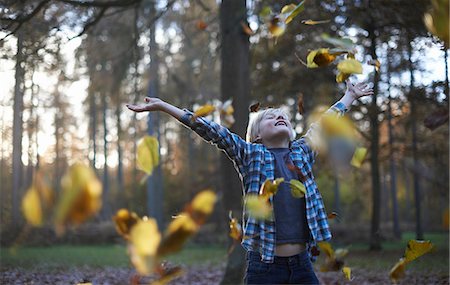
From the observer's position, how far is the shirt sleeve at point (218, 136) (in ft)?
7.74

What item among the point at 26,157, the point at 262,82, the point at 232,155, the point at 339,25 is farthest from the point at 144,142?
the point at 26,157

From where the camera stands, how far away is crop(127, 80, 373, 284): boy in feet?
7.89

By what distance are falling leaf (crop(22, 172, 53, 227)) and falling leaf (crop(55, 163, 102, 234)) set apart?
0.07 m

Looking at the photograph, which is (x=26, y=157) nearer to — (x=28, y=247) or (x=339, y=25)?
(x=28, y=247)

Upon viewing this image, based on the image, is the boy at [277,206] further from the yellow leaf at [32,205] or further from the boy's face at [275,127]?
the yellow leaf at [32,205]

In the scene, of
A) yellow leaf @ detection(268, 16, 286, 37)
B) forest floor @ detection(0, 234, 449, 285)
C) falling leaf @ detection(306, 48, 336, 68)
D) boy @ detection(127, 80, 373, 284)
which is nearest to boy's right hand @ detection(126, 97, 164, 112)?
boy @ detection(127, 80, 373, 284)

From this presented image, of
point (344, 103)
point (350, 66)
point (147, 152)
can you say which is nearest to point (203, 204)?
point (147, 152)

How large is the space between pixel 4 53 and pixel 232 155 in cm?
347

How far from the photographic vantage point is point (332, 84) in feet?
40.7

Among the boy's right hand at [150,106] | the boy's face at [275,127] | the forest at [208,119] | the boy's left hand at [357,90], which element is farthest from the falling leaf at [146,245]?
the boy's left hand at [357,90]

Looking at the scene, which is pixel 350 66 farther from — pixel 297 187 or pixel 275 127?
pixel 275 127

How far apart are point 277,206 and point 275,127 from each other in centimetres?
40

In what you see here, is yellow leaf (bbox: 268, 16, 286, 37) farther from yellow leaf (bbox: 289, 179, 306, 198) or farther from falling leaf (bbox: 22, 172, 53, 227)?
falling leaf (bbox: 22, 172, 53, 227)

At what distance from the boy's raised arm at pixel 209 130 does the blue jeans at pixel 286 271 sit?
0.48 meters
